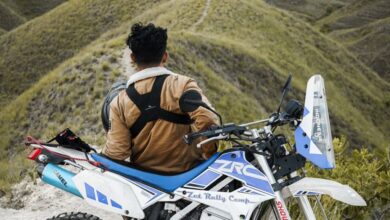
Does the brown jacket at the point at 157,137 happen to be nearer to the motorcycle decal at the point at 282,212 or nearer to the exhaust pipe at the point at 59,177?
the exhaust pipe at the point at 59,177

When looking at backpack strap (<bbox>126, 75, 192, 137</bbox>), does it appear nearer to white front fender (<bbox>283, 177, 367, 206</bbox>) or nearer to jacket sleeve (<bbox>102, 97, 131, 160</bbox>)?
jacket sleeve (<bbox>102, 97, 131, 160</bbox>)

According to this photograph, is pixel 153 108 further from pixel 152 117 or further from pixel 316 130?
pixel 316 130

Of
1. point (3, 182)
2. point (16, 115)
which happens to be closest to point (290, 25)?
point (16, 115)

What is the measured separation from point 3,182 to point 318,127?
666cm

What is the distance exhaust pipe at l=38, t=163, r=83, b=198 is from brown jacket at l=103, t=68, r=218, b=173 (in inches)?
13.3

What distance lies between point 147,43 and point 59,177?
1186mm

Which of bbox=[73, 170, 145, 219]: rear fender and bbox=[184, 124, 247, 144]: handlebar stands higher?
bbox=[184, 124, 247, 144]: handlebar

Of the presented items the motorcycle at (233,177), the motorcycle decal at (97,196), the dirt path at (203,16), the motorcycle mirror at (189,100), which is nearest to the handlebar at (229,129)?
the motorcycle at (233,177)

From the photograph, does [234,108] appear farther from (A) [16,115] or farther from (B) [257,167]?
(B) [257,167]

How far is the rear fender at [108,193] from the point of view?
3.63 m

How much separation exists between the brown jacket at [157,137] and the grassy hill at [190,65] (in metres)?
4.79

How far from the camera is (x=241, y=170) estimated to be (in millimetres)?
3436

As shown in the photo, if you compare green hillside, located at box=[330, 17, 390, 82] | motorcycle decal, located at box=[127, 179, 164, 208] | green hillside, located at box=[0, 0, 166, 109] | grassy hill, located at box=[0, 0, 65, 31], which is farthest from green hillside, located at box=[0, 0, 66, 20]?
motorcycle decal, located at box=[127, 179, 164, 208]

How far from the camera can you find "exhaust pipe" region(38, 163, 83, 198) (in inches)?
152
